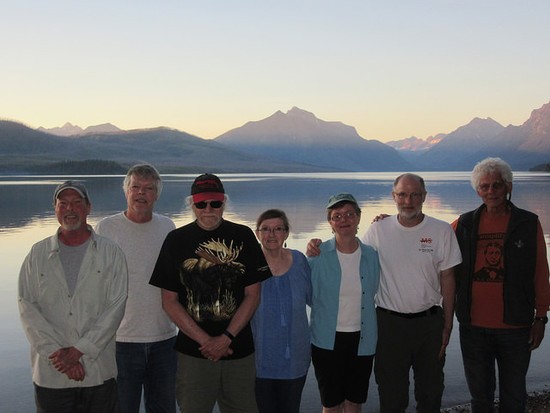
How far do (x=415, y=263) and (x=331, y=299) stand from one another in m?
0.92

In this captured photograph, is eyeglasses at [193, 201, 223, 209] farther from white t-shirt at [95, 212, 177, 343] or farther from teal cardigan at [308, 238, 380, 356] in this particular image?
teal cardigan at [308, 238, 380, 356]

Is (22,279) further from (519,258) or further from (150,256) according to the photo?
(519,258)

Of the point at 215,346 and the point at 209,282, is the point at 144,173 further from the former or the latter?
the point at 215,346

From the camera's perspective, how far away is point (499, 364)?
529 centimetres

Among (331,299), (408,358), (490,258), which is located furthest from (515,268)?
(331,299)

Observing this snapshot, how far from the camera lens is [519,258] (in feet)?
17.0

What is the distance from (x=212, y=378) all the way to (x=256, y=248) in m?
1.11

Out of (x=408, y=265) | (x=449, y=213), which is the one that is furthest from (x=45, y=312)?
(x=449, y=213)

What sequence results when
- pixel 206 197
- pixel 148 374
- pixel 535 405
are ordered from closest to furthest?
pixel 206 197 → pixel 148 374 → pixel 535 405


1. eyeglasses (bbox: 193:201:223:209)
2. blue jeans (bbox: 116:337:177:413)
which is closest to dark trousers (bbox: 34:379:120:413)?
blue jeans (bbox: 116:337:177:413)

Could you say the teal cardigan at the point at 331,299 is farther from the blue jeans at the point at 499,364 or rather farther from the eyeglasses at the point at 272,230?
the blue jeans at the point at 499,364

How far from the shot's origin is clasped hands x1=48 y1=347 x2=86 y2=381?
4.13m

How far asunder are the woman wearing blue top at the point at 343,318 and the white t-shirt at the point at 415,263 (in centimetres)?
25

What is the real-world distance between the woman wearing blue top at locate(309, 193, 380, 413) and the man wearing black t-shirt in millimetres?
798
